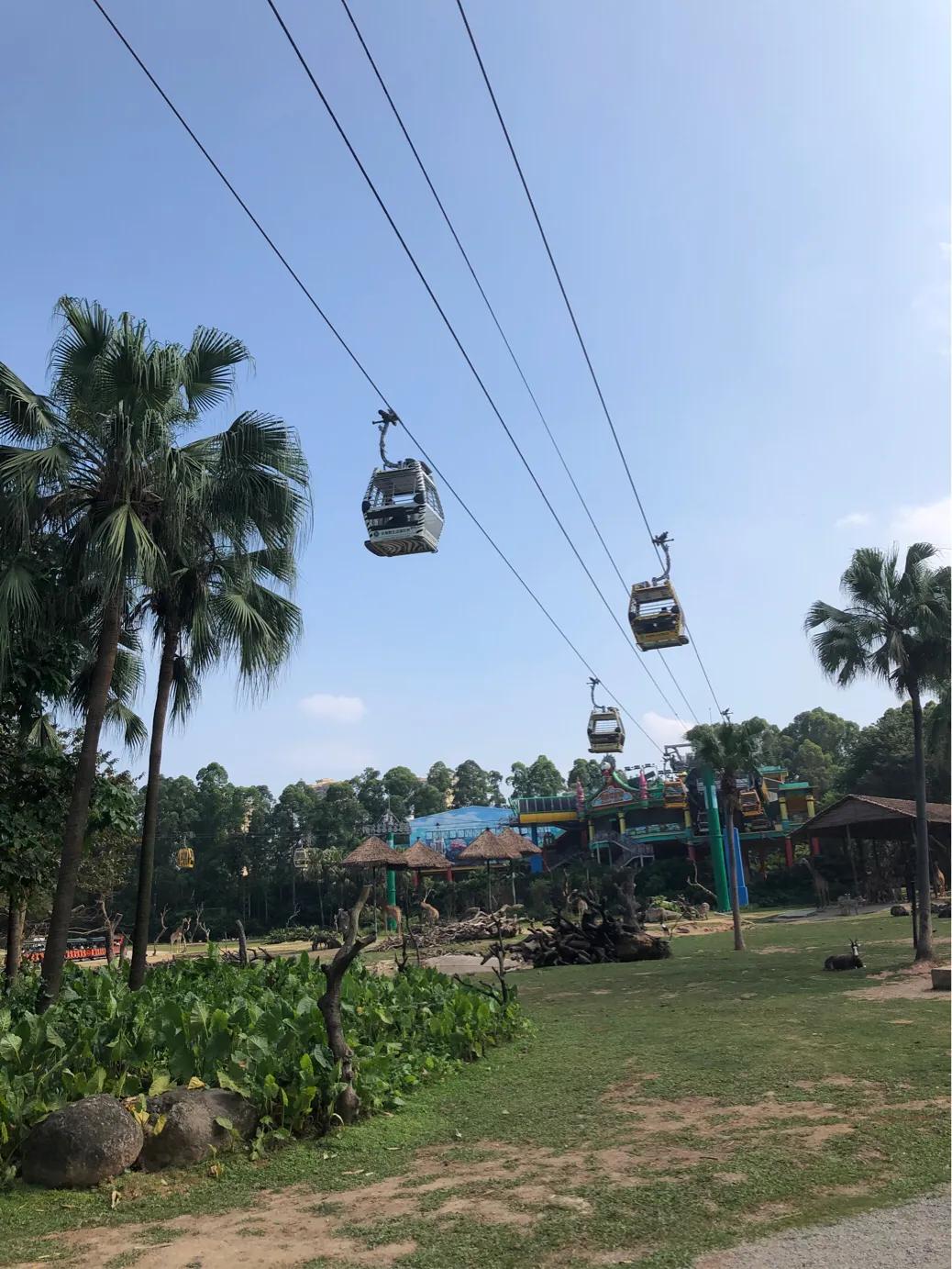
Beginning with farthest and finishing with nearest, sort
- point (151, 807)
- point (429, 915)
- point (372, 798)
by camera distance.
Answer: point (372, 798), point (429, 915), point (151, 807)

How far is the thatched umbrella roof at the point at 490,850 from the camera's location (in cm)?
3888

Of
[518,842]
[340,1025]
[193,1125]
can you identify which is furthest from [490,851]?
[193,1125]

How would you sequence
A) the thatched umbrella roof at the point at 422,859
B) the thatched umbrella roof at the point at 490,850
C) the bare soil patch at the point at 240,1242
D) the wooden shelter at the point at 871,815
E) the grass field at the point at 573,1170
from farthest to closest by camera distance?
the thatched umbrella roof at the point at 490,850
the thatched umbrella roof at the point at 422,859
the wooden shelter at the point at 871,815
the grass field at the point at 573,1170
the bare soil patch at the point at 240,1242

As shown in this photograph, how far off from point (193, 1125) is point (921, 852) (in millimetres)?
14892

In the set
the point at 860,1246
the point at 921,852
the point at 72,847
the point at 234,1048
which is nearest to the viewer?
the point at 860,1246

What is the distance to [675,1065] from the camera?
9.42 meters

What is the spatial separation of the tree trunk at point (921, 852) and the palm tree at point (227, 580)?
11.7 meters

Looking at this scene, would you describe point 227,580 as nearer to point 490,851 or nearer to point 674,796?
point 490,851

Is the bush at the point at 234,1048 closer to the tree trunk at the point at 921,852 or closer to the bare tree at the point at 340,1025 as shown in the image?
the bare tree at the point at 340,1025

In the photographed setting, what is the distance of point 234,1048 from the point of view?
7.73m

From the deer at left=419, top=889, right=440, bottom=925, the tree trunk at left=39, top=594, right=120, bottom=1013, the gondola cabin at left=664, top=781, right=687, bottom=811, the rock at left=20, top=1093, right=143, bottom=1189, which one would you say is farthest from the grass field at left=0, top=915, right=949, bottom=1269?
the gondola cabin at left=664, top=781, right=687, bottom=811

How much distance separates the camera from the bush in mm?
7215

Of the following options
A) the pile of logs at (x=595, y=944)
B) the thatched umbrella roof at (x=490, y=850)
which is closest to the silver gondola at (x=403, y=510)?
the pile of logs at (x=595, y=944)

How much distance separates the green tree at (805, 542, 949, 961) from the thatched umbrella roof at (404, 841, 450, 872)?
23444 millimetres
